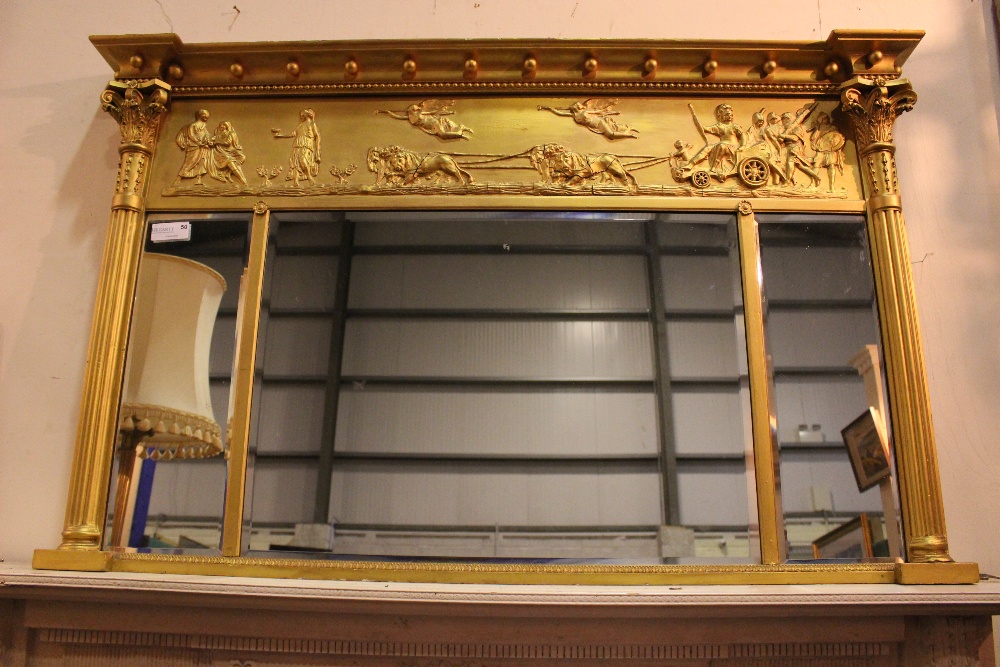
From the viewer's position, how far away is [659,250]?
2.51 metres

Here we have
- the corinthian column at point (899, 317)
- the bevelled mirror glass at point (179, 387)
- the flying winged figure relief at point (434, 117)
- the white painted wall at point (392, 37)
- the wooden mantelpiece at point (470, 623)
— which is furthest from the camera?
the flying winged figure relief at point (434, 117)

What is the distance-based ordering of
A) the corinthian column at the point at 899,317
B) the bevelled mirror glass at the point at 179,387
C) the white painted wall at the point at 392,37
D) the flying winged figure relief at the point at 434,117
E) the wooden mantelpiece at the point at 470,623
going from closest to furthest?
the wooden mantelpiece at the point at 470,623 → the corinthian column at the point at 899,317 → the bevelled mirror glass at the point at 179,387 → the white painted wall at the point at 392,37 → the flying winged figure relief at the point at 434,117

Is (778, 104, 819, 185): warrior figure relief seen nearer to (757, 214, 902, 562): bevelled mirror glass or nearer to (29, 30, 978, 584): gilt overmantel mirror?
(29, 30, 978, 584): gilt overmantel mirror

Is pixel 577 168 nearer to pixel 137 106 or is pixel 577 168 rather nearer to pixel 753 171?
pixel 753 171

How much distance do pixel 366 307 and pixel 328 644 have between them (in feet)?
3.78

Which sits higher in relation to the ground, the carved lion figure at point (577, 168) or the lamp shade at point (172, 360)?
the carved lion figure at point (577, 168)

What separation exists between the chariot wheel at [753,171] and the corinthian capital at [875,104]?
0.94 ft

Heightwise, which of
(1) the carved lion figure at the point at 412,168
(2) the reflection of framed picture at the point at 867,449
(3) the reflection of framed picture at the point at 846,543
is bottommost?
(3) the reflection of framed picture at the point at 846,543

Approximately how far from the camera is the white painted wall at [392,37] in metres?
2.20

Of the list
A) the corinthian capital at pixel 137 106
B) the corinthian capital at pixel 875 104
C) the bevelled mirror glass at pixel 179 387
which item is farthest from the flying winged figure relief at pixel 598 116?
the corinthian capital at pixel 137 106

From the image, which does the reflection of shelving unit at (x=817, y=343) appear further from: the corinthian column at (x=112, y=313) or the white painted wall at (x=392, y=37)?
the corinthian column at (x=112, y=313)

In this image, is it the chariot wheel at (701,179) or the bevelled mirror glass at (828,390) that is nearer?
the bevelled mirror glass at (828,390)

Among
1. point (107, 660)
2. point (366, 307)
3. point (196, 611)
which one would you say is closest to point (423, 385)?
point (366, 307)

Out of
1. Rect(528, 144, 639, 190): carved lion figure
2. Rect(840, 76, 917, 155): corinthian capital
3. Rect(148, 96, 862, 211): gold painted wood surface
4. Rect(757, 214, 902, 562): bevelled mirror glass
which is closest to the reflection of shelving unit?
Rect(757, 214, 902, 562): bevelled mirror glass
